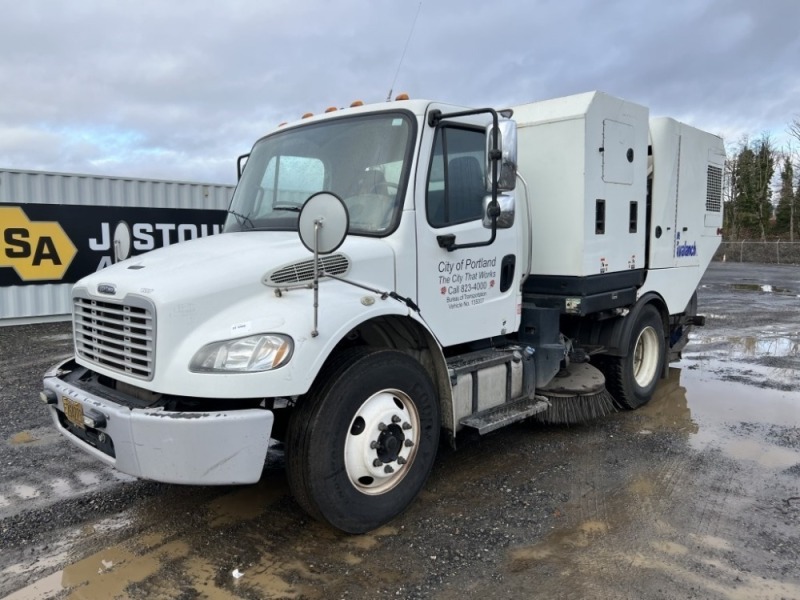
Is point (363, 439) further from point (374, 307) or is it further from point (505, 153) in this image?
point (505, 153)

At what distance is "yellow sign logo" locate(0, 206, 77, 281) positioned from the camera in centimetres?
1141

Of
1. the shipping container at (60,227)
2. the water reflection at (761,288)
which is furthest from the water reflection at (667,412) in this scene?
the water reflection at (761,288)

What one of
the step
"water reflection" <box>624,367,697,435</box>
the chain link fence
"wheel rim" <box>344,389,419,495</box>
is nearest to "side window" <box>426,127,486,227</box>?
"wheel rim" <box>344,389,419,495</box>

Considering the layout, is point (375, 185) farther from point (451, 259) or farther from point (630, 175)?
point (630, 175)

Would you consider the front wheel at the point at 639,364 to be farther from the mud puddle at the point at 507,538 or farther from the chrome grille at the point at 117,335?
the chrome grille at the point at 117,335

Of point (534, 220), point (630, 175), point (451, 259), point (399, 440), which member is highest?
point (630, 175)

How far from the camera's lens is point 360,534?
356 cm

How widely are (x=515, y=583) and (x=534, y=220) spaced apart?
3133mm

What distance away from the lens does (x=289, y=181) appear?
4320 millimetres

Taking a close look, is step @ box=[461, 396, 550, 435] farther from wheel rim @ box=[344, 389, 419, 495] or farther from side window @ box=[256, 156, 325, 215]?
side window @ box=[256, 156, 325, 215]

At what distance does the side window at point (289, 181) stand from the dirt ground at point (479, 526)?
79.2 inches

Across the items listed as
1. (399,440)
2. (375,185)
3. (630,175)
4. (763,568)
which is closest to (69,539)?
(399,440)

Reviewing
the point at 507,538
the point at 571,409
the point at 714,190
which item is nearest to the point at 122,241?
the point at 507,538

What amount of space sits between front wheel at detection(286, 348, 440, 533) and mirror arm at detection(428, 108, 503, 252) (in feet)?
2.80
